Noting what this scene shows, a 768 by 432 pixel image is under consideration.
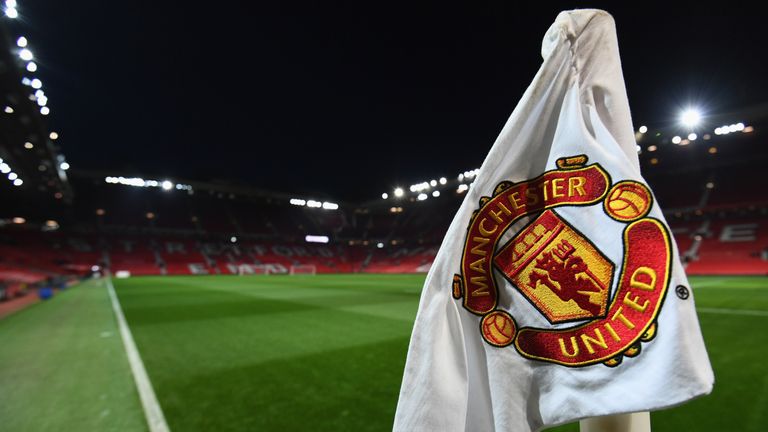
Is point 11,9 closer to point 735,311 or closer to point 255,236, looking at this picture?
point 735,311

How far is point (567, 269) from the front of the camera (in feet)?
2.62

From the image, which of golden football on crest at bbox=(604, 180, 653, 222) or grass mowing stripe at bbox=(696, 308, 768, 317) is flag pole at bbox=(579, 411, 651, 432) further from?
grass mowing stripe at bbox=(696, 308, 768, 317)

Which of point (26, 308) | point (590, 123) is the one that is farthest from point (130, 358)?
point (26, 308)

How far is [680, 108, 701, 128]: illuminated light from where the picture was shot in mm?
24828

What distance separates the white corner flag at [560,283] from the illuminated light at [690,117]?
3169 centimetres

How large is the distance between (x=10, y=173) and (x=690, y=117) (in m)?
45.7

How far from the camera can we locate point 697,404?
3100mm

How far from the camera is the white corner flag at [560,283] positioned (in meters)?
0.67

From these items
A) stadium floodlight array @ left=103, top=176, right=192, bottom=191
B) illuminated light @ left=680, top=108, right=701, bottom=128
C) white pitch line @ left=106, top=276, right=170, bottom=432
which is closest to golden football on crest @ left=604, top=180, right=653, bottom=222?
white pitch line @ left=106, top=276, right=170, bottom=432

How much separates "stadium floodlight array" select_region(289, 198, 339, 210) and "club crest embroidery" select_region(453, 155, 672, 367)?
5473cm

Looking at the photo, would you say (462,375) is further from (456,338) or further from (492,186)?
(492,186)

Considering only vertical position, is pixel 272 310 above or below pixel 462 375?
below

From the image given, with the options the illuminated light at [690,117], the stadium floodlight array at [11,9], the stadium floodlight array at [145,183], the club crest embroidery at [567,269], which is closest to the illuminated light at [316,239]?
the stadium floodlight array at [145,183]

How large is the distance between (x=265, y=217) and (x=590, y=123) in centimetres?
5604
